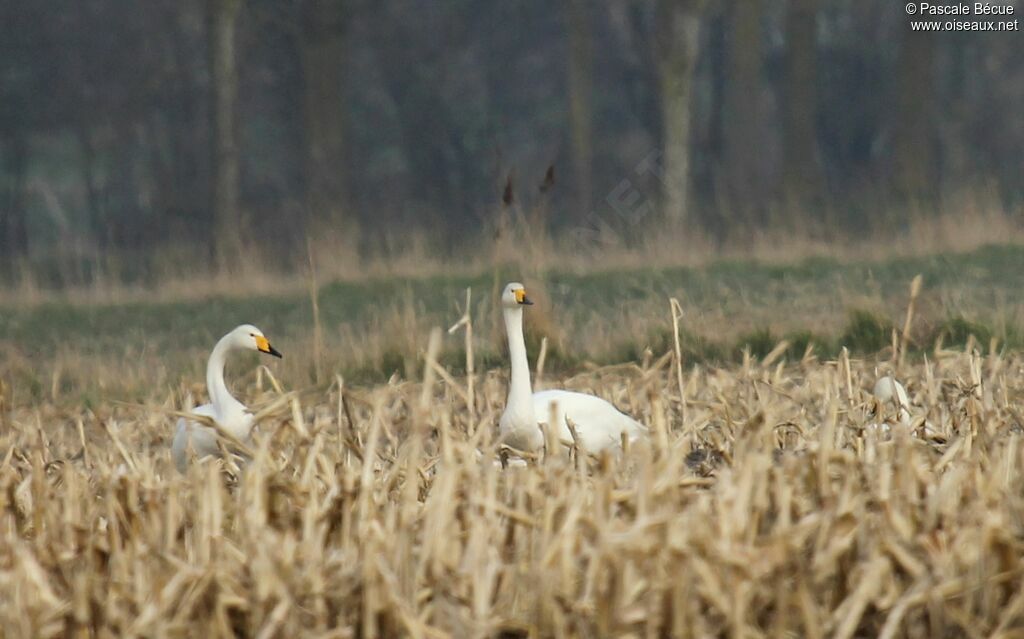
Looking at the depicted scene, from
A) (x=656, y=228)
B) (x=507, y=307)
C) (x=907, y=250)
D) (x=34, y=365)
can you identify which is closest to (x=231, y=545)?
(x=507, y=307)

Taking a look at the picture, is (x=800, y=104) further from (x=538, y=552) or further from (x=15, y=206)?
Result: (x=538, y=552)

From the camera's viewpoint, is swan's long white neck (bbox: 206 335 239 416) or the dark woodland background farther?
the dark woodland background

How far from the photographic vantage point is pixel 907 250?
15.7 m

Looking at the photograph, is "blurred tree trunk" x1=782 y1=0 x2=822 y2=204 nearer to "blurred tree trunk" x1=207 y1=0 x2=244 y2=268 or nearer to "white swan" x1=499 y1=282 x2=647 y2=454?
"blurred tree trunk" x1=207 y1=0 x2=244 y2=268

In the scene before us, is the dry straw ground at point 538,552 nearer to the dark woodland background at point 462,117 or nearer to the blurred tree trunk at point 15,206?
the dark woodland background at point 462,117

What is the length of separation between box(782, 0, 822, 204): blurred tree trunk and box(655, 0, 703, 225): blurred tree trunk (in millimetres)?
4342

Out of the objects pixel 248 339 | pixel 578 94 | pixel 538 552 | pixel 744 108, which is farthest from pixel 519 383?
pixel 578 94

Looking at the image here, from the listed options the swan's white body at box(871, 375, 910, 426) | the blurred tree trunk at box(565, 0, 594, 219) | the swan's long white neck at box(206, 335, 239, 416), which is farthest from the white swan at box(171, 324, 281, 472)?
the blurred tree trunk at box(565, 0, 594, 219)

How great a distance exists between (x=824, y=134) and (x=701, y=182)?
419 centimetres

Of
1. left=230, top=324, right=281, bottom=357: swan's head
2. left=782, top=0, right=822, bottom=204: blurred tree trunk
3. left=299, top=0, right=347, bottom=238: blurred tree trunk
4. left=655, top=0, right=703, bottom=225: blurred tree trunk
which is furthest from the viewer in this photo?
left=782, top=0, right=822, bottom=204: blurred tree trunk

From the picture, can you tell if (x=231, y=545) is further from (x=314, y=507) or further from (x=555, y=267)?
(x=555, y=267)

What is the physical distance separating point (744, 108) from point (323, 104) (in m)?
6.47

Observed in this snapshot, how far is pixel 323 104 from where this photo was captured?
76.2 ft

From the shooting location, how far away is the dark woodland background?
22781mm
